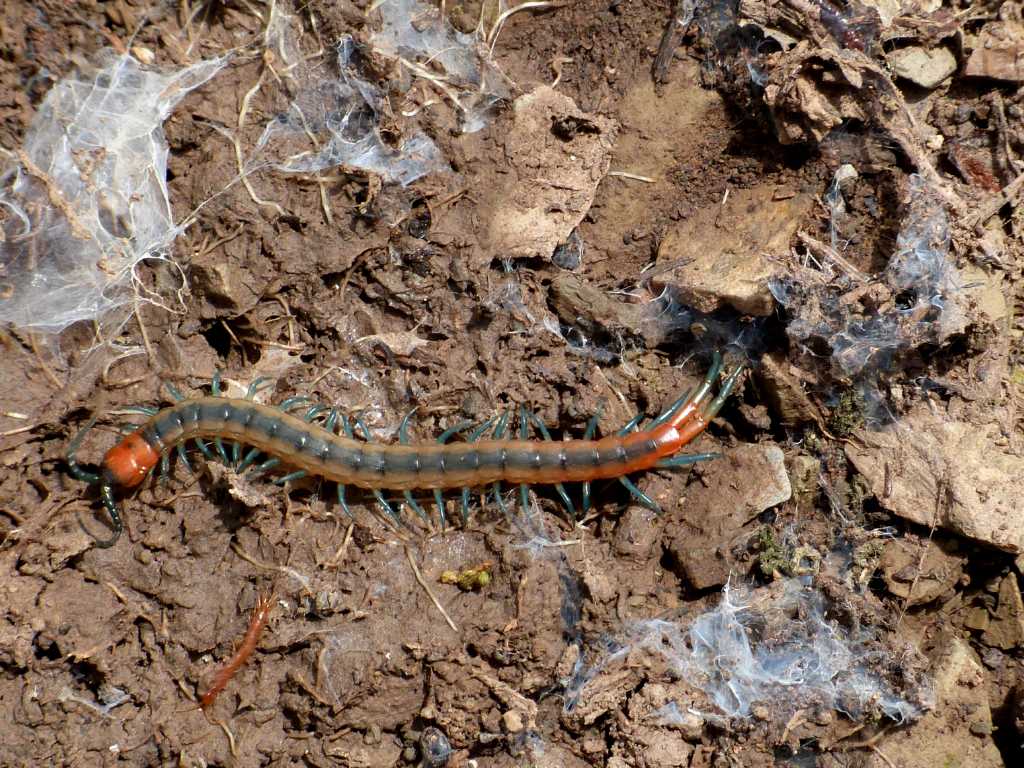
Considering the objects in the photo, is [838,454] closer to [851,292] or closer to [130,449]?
[851,292]

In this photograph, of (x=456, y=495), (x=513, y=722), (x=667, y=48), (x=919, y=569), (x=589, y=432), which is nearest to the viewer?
(x=513, y=722)

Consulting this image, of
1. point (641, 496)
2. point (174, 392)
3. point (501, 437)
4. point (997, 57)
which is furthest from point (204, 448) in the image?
point (997, 57)

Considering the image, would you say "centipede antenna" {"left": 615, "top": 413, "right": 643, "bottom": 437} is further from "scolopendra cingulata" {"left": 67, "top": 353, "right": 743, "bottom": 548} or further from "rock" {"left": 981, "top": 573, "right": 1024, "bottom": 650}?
"rock" {"left": 981, "top": 573, "right": 1024, "bottom": 650}

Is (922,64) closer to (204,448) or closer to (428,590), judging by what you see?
(428,590)

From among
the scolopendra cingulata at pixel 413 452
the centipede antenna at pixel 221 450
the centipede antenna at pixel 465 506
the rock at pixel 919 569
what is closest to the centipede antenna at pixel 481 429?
the scolopendra cingulata at pixel 413 452

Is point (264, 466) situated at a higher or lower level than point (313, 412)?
lower

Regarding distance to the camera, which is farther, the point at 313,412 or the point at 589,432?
the point at 313,412
